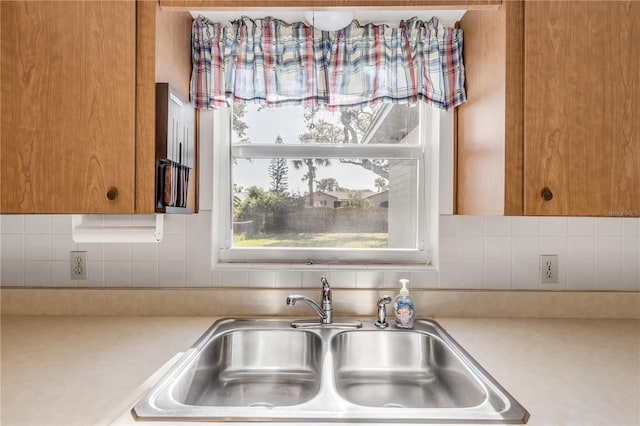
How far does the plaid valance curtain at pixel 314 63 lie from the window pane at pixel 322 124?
0.54ft

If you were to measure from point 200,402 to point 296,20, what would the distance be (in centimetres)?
153

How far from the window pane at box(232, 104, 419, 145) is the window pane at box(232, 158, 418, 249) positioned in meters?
0.10

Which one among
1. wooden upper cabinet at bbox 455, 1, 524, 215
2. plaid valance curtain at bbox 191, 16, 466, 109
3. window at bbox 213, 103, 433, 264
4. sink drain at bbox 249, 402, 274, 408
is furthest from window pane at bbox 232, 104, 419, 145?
sink drain at bbox 249, 402, 274, 408

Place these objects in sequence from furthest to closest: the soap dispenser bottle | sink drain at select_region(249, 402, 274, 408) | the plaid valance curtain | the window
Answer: the window → the plaid valance curtain → the soap dispenser bottle → sink drain at select_region(249, 402, 274, 408)

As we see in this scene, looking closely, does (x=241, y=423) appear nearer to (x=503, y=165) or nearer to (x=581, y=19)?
(x=503, y=165)

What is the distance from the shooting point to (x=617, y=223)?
1637 millimetres

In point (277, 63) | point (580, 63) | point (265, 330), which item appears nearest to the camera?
point (580, 63)

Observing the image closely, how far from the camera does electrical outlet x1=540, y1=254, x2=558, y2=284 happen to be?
163cm

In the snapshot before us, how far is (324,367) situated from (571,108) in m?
1.12

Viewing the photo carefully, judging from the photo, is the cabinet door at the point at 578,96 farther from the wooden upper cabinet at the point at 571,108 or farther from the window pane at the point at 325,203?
the window pane at the point at 325,203

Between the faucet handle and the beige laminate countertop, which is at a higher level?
the faucet handle

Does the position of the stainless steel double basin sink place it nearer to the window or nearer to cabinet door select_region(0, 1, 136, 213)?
the window

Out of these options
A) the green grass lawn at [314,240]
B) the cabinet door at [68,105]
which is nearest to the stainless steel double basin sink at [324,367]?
the green grass lawn at [314,240]

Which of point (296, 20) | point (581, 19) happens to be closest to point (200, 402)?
point (296, 20)
